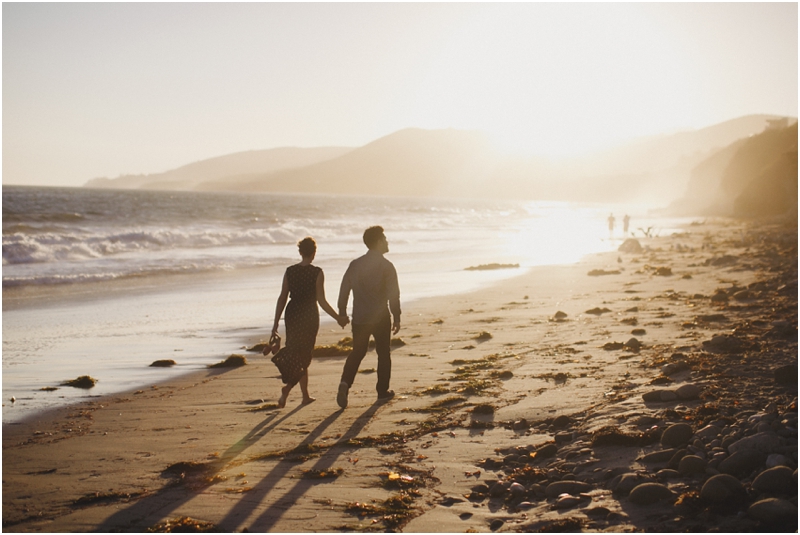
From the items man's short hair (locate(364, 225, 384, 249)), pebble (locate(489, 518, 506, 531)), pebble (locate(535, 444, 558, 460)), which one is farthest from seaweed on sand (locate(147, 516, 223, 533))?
man's short hair (locate(364, 225, 384, 249))

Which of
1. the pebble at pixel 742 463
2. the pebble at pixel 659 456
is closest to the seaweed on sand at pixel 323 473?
the pebble at pixel 659 456

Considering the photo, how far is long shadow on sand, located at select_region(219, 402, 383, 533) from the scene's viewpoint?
381 cm

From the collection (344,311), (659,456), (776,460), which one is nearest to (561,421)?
(659,456)

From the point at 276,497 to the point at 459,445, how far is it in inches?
61.0

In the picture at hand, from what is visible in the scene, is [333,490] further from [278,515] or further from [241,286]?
[241,286]

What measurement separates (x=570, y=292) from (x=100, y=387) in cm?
1024

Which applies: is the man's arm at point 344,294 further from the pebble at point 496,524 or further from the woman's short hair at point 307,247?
the pebble at point 496,524

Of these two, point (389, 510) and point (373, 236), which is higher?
point (373, 236)

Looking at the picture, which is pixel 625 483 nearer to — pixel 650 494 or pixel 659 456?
pixel 650 494

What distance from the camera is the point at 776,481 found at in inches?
140

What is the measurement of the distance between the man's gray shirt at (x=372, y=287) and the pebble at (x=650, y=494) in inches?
132

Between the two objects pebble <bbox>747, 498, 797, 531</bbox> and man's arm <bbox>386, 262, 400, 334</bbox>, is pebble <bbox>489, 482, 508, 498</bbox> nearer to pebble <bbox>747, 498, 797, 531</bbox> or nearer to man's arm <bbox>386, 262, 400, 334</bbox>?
pebble <bbox>747, 498, 797, 531</bbox>

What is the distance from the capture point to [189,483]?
14.5 ft

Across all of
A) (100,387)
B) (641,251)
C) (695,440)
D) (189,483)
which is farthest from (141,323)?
(641,251)
